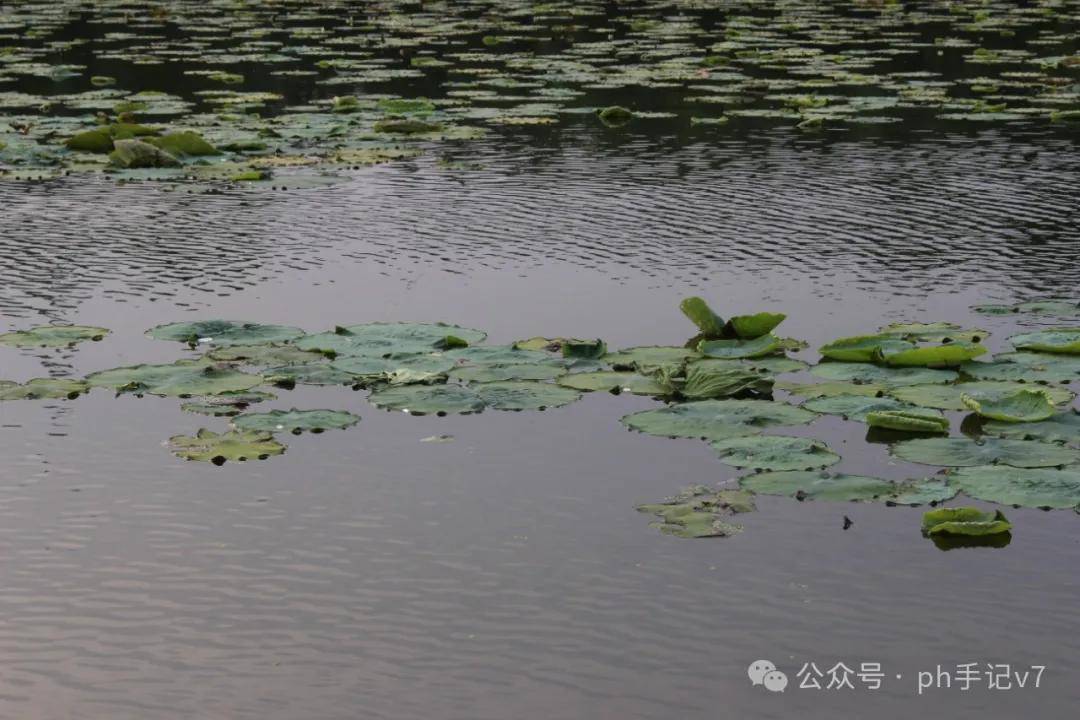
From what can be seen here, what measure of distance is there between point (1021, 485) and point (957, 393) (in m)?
1.00

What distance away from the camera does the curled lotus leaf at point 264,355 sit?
7406 millimetres

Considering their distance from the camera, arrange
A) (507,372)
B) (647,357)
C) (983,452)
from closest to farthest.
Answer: (983,452)
(507,372)
(647,357)

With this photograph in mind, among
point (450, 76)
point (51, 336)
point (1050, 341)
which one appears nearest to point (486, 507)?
point (51, 336)

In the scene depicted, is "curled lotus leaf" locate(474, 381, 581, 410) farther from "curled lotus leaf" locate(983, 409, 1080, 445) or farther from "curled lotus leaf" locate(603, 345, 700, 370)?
"curled lotus leaf" locate(983, 409, 1080, 445)

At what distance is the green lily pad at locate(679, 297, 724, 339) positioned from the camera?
7691 mm

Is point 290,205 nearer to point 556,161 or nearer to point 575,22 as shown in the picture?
point 556,161

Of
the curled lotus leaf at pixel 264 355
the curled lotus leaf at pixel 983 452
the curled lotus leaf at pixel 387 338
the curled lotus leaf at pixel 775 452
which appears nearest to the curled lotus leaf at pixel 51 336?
the curled lotus leaf at pixel 264 355

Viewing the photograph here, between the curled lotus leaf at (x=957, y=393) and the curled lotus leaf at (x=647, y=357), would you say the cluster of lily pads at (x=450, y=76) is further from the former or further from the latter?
the curled lotus leaf at (x=957, y=393)

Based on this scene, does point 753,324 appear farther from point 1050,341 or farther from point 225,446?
point 225,446

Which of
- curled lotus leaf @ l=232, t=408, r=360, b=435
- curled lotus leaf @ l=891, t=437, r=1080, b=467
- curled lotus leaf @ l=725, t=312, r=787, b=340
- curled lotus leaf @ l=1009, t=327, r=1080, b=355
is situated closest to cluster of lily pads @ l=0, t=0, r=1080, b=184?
curled lotus leaf @ l=725, t=312, r=787, b=340

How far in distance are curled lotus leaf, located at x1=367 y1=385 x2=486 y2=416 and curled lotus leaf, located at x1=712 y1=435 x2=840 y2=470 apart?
1.09 m

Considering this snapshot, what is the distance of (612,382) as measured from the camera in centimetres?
713

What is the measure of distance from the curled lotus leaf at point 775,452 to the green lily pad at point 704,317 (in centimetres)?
126

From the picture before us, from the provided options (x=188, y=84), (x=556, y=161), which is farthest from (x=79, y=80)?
(x=556, y=161)
